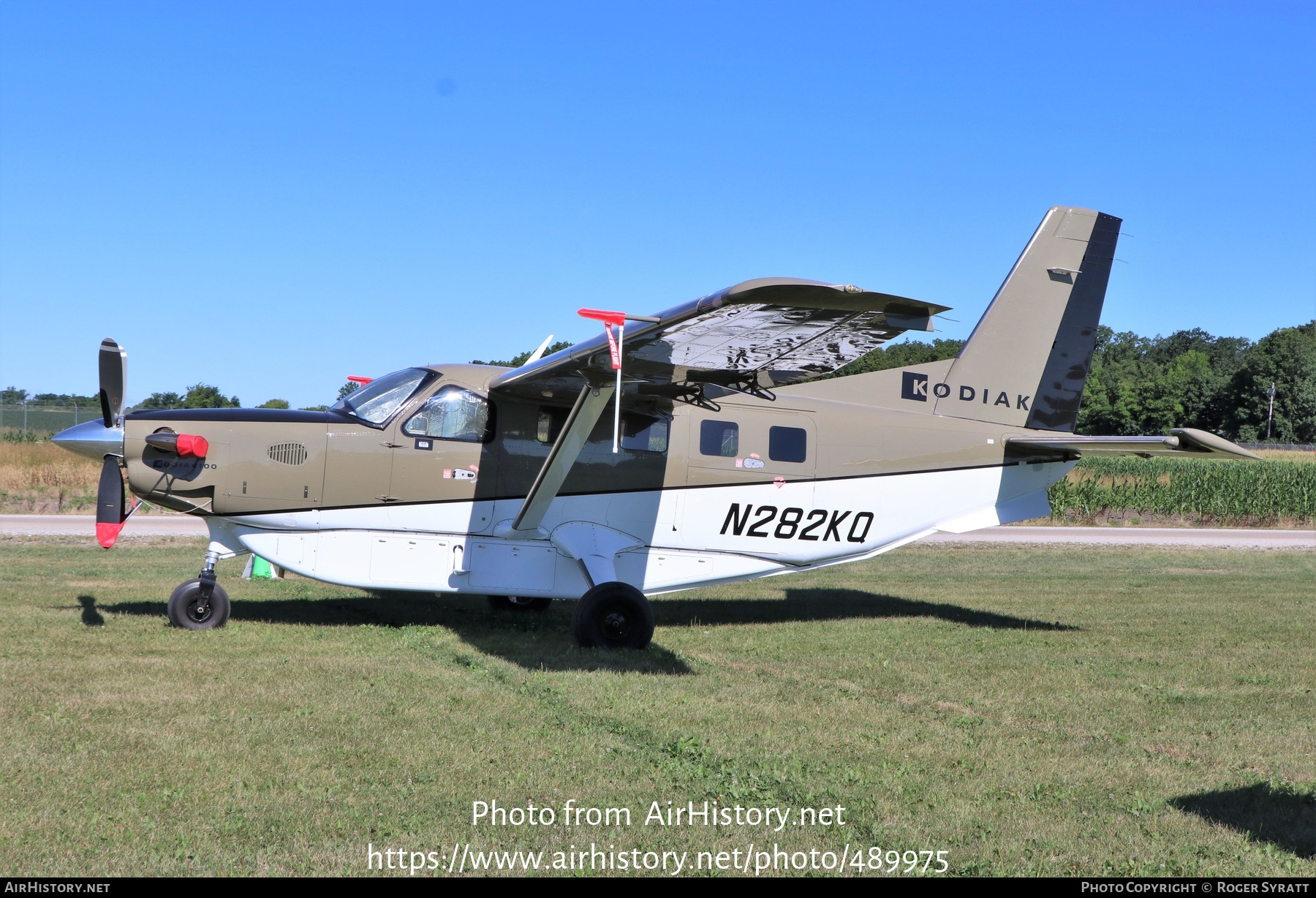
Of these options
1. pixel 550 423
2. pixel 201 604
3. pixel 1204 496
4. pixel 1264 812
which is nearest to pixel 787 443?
pixel 550 423

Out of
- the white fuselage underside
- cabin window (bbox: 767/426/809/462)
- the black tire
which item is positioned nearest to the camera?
the white fuselage underside

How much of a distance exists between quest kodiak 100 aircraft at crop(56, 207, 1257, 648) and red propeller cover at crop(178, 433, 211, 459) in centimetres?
2

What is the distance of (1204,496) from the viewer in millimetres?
30875

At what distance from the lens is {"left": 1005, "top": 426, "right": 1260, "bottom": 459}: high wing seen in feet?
31.3

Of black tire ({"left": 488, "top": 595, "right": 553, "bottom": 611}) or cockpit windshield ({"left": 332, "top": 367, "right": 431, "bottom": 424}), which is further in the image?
black tire ({"left": 488, "top": 595, "right": 553, "bottom": 611})

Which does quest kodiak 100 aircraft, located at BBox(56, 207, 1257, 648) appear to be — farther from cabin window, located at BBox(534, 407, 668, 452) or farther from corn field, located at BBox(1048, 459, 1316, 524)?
corn field, located at BBox(1048, 459, 1316, 524)

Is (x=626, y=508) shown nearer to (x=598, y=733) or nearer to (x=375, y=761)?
(x=598, y=733)

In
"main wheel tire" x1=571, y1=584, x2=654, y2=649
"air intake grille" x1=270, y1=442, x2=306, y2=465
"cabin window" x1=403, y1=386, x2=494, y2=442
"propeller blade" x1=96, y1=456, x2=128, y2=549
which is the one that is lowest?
"main wheel tire" x1=571, y1=584, x2=654, y2=649

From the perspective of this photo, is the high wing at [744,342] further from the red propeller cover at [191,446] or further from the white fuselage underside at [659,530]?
the red propeller cover at [191,446]

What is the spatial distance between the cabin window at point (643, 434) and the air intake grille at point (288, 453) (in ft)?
10.8

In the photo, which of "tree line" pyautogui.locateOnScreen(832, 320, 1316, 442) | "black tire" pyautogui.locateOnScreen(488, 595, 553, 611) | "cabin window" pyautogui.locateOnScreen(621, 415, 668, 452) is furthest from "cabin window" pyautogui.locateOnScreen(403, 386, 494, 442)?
"tree line" pyautogui.locateOnScreen(832, 320, 1316, 442)

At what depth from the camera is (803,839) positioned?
4.77m

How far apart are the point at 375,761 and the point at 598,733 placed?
4.81 feet

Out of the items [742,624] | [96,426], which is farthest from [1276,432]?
[96,426]
